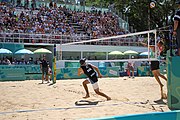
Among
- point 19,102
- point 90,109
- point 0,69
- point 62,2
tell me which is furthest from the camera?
point 62,2

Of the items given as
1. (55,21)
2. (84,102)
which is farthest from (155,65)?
(55,21)

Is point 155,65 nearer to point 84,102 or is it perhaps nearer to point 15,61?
point 84,102

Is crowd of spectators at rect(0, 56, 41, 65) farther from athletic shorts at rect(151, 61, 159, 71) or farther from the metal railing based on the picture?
athletic shorts at rect(151, 61, 159, 71)

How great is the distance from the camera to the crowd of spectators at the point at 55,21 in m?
26.6

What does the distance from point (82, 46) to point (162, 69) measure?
25.3 ft

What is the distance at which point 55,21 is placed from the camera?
3002 cm

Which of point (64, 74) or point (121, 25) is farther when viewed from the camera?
point (121, 25)

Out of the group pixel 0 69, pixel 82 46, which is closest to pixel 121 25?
pixel 82 46

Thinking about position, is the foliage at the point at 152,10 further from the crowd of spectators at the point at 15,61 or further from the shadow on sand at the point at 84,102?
the shadow on sand at the point at 84,102

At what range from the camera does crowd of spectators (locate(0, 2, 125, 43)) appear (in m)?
26.6

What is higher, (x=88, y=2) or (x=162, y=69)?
(x=88, y=2)

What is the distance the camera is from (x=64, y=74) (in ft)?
68.5

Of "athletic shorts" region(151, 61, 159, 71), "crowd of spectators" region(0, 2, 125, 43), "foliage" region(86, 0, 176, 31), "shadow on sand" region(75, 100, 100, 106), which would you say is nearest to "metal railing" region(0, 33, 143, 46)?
"crowd of spectators" region(0, 2, 125, 43)

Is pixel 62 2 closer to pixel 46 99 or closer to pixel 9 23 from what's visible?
pixel 9 23
